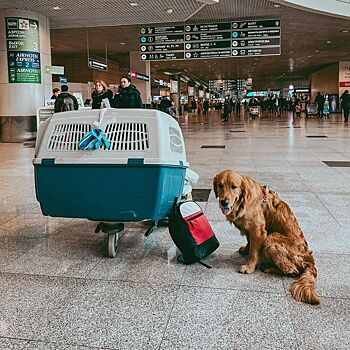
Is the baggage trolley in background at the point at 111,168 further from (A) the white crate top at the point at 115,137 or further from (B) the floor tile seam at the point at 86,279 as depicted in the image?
(B) the floor tile seam at the point at 86,279

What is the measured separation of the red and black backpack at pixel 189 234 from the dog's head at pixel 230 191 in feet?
1.38

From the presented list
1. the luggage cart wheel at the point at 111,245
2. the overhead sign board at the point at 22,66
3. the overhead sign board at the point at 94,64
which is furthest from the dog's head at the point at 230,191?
the overhead sign board at the point at 94,64

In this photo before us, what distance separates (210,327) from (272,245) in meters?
0.89

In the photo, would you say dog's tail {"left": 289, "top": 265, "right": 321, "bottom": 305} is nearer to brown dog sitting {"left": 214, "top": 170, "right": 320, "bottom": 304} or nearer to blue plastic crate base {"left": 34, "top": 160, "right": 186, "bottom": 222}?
brown dog sitting {"left": 214, "top": 170, "right": 320, "bottom": 304}

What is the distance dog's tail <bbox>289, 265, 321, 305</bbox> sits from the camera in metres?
2.55

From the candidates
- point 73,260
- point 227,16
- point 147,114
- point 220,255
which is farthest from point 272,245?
point 227,16

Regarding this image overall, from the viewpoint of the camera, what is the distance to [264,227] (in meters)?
3.03

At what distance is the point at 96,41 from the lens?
21.3 m

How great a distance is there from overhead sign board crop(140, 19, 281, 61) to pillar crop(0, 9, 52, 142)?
4.40m

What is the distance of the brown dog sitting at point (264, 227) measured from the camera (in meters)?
2.88

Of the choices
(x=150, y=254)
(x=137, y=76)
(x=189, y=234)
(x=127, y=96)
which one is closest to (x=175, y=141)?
(x=189, y=234)

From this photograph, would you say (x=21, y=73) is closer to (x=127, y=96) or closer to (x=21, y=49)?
(x=21, y=49)

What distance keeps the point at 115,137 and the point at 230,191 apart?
935 mm

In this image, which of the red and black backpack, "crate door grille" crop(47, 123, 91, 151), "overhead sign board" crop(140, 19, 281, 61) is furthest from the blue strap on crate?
"overhead sign board" crop(140, 19, 281, 61)
